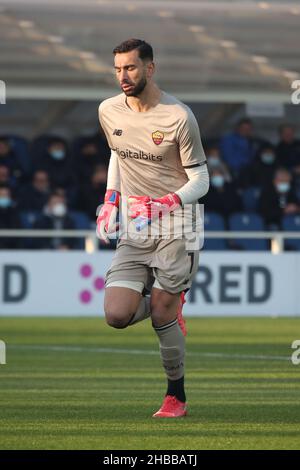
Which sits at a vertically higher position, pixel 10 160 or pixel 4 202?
pixel 10 160

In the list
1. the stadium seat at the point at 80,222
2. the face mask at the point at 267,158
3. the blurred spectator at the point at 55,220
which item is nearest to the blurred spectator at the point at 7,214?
the blurred spectator at the point at 55,220

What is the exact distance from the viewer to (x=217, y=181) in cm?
2272

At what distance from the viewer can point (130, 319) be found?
8.90 meters

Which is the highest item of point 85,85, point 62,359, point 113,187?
point 85,85

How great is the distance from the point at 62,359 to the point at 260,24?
1011cm

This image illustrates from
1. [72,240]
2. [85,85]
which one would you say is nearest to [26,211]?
[72,240]

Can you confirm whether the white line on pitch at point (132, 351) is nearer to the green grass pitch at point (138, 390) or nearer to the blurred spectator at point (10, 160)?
the green grass pitch at point (138, 390)

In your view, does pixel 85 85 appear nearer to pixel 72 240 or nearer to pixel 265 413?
pixel 72 240

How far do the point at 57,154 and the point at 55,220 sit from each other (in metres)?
1.43

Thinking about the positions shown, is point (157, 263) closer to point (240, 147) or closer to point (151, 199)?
point (151, 199)

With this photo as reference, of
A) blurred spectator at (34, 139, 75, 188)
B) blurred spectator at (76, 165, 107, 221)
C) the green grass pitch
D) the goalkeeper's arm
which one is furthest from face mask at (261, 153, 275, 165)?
the goalkeeper's arm

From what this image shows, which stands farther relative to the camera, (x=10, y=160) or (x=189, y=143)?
(x=10, y=160)

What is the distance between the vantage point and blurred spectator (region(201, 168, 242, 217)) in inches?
896

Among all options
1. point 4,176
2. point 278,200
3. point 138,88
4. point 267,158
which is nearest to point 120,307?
point 138,88
